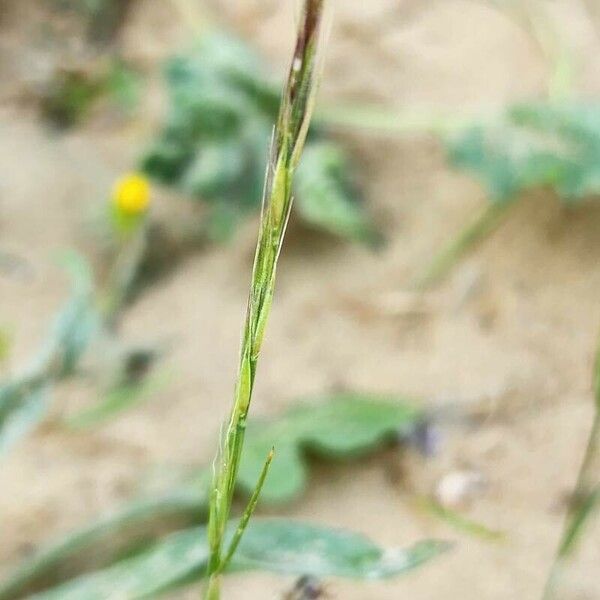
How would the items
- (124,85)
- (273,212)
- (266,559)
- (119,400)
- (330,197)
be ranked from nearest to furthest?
(273,212) → (266,559) → (119,400) → (330,197) → (124,85)

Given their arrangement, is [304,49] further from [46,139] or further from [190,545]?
[46,139]

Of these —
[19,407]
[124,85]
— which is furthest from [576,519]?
[124,85]

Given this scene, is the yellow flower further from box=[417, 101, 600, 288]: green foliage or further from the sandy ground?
box=[417, 101, 600, 288]: green foliage

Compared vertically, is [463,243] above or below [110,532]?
above

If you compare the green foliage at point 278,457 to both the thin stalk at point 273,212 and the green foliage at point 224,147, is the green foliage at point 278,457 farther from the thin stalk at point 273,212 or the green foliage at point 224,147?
the thin stalk at point 273,212

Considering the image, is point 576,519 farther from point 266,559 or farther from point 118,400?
point 118,400

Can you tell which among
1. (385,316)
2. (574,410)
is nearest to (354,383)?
(385,316)

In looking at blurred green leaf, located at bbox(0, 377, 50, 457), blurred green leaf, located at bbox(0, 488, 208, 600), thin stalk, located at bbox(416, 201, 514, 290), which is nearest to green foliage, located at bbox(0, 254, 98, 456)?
blurred green leaf, located at bbox(0, 377, 50, 457)
